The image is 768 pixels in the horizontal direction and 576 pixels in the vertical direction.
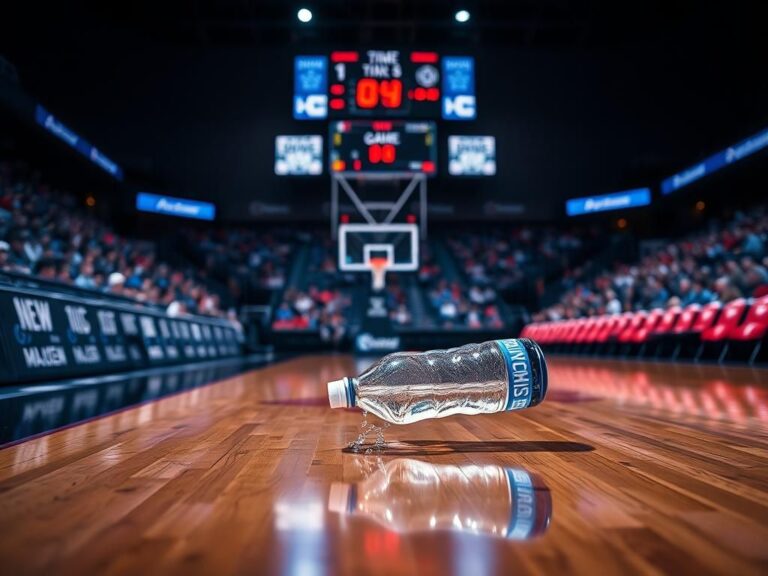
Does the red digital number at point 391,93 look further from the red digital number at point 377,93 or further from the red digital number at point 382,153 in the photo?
the red digital number at point 382,153

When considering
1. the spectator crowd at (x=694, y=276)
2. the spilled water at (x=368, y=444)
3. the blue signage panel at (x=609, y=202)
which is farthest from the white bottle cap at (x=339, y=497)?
the blue signage panel at (x=609, y=202)

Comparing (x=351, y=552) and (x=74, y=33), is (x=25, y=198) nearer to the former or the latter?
(x=74, y=33)

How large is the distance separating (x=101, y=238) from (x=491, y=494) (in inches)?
685

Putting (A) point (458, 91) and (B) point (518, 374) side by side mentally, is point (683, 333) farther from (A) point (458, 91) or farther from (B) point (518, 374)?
(A) point (458, 91)

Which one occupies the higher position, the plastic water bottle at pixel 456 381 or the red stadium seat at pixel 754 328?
the red stadium seat at pixel 754 328

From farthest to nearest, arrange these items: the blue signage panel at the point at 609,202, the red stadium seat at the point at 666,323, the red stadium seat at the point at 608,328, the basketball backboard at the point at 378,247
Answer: the blue signage panel at the point at 609,202, the basketball backboard at the point at 378,247, the red stadium seat at the point at 608,328, the red stadium seat at the point at 666,323

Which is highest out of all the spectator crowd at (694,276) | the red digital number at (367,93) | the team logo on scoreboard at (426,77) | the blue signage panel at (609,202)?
the team logo on scoreboard at (426,77)

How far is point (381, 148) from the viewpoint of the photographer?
17391 mm

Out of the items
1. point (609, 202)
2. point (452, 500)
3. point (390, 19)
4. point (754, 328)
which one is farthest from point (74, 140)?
point (609, 202)

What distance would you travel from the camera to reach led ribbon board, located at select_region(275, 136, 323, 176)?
22.2 meters

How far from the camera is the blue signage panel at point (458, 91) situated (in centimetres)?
2153

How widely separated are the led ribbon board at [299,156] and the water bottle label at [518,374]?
69.1 ft

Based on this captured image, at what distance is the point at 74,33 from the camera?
21047 mm

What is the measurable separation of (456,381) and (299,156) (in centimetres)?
2141
